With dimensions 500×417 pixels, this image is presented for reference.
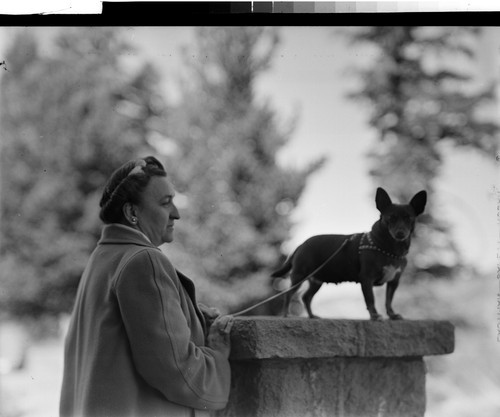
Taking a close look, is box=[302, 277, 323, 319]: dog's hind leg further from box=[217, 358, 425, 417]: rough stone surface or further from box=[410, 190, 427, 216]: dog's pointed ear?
box=[410, 190, 427, 216]: dog's pointed ear

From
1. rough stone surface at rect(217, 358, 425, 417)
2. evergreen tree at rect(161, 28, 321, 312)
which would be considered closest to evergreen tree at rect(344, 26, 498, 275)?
evergreen tree at rect(161, 28, 321, 312)

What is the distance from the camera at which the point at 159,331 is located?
207 centimetres

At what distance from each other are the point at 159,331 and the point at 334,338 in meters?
0.66

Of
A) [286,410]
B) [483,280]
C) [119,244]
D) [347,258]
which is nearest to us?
[119,244]

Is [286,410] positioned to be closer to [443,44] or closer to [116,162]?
[443,44]

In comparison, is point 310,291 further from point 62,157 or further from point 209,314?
point 62,157

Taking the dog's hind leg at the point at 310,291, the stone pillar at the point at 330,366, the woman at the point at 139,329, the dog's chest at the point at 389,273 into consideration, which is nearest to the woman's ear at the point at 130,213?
→ the woman at the point at 139,329

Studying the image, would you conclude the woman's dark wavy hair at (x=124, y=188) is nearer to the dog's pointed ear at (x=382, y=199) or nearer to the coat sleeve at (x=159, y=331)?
the coat sleeve at (x=159, y=331)

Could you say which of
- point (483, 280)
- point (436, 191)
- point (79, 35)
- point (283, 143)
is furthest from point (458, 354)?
point (79, 35)

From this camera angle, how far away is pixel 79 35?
409 centimetres

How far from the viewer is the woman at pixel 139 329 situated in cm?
208

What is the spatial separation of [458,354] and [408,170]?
1158 mm

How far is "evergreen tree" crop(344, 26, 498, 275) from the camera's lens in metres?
3.96

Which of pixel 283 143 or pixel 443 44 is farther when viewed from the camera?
pixel 283 143
